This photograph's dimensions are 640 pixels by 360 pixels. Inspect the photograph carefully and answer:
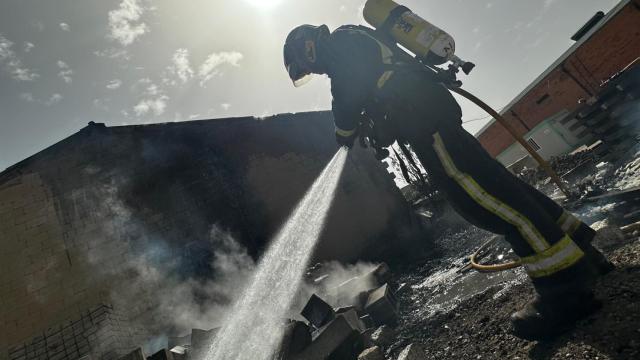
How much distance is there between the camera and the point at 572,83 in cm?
2030

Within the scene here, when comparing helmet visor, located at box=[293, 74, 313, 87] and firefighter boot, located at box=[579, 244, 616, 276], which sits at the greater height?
helmet visor, located at box=[293, 74, 313, 87]

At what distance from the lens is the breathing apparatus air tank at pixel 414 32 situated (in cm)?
258

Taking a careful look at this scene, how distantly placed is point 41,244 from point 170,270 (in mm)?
2674

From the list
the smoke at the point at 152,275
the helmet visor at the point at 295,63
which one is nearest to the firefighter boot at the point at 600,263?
the helmet visor at the point at 295,63

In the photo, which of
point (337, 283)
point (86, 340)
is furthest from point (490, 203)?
point (86, 340)

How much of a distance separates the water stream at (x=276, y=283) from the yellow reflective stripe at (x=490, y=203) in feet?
8.90

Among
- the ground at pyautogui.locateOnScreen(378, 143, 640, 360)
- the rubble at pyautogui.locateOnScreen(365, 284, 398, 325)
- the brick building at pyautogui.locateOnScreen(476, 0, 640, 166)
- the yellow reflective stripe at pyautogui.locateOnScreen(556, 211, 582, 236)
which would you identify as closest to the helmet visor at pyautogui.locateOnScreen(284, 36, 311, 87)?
the yellow reflective stripe at pyautogui.locateOnScreen(556, 211, 582, 236)

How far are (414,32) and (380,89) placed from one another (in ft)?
2.14

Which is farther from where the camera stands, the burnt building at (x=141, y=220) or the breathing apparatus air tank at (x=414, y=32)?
the burnt building at (x=141, y=220)

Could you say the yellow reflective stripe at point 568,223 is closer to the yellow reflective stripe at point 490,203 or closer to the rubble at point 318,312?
the yellow reflective stripe at point 490,203

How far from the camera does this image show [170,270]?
7559 millimetres

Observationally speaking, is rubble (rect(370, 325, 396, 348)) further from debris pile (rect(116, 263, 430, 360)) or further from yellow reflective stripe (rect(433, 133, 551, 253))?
yellow reflective stripe (rect(433, 133, 551, 253))

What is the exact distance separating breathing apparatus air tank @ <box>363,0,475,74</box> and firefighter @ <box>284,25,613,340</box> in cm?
10

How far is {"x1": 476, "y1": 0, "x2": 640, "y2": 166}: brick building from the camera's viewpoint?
1777cm
